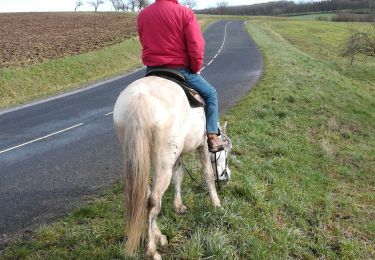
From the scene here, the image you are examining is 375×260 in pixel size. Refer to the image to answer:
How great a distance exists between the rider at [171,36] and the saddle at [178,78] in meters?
0.10

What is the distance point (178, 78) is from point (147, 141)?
124 cm

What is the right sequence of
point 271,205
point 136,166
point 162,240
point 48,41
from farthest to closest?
point 48,41, point 271,205, point 162,240, point 136,166

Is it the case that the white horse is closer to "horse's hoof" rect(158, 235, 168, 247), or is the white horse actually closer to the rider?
"horse's hoof" rect(158, 235, 168, 247)

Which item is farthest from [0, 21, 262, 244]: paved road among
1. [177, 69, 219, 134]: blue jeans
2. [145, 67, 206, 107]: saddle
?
[145, 67, 206, 107]: saddle

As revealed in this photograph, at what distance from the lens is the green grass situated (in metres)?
5.31

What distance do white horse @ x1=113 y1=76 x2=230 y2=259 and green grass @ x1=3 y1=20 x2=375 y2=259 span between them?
68cm

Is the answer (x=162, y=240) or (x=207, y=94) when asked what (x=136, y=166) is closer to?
(x=162, y=240)

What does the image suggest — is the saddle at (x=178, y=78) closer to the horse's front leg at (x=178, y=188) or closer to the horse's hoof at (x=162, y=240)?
the horse's front leg at (x=178, y=188)

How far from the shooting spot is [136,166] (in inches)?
172

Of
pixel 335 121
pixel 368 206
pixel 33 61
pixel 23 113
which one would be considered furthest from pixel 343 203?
pixel 33 61

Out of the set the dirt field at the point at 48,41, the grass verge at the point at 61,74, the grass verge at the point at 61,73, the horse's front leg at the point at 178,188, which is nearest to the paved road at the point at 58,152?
the horse's front leg at the point at 178,188

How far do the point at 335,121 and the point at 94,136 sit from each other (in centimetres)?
741

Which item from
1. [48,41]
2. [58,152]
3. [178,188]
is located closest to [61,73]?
[48,41]

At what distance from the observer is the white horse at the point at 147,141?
14.3 ft
